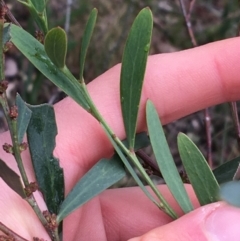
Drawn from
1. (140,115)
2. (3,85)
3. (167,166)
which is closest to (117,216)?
(140,115)

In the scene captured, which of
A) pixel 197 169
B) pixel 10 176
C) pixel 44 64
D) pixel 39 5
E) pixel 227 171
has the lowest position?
pixel 227 171

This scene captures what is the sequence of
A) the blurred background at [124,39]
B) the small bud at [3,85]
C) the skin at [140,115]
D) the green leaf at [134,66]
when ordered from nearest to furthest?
the small bud at [3,85]
the green leaf at [134,66]
the skin at [140,115]
the blurred background at [124,39]

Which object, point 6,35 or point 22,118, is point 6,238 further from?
point 6,35

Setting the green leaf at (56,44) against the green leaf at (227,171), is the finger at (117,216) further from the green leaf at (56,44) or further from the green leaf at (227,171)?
the green leaf at (56,44)

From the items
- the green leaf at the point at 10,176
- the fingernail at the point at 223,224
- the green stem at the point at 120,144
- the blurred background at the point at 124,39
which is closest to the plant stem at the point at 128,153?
the green stem at the point at 120,144

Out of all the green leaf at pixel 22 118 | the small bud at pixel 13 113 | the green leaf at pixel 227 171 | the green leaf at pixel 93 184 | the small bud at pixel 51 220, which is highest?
the small bud at pixel 13 113

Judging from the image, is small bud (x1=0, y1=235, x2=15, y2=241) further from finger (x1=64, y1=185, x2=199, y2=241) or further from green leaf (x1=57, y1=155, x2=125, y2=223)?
finger (x1=64, y1=185, x2=199, y2=241)

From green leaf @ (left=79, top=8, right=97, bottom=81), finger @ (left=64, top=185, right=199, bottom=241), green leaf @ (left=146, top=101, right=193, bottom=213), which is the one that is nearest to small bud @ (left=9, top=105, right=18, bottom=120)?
green leaf @ (left=79, top=8, right=97, bottom=81)
